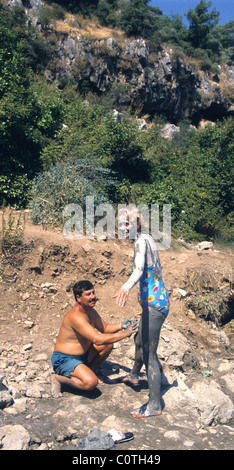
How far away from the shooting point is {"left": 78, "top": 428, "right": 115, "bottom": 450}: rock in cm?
266

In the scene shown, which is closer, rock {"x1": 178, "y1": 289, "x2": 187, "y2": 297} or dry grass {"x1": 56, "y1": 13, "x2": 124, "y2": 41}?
rock {"x1": 178, "y1": 289, "x2": 187, "y2": 297}

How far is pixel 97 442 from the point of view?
2.67m

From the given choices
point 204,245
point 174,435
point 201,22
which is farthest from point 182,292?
point 201,22

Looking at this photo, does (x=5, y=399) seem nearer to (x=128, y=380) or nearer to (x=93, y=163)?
(x=128, y=380)

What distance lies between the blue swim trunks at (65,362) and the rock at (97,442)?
72 centimetres

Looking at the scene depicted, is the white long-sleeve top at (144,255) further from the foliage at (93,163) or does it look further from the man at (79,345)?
the foliage at (93,163)

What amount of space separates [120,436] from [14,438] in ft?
2.50

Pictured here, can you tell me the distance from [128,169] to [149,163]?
2.06 feet

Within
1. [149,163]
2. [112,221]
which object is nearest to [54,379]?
[112,221]

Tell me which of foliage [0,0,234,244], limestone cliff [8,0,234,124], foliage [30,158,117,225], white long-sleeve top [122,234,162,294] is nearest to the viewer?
white long-sleeve top [122,234,162,294]

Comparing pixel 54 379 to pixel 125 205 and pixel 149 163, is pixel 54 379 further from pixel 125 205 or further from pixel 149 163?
pixel 149 163

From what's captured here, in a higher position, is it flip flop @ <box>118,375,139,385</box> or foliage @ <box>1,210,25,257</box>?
foliage @ <box>1,210,25,257</box>

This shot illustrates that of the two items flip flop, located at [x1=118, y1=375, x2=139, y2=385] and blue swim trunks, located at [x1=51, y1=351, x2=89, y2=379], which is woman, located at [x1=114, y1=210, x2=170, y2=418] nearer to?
flip flop, located at [x1=118, y1=375, x2=139, y2=385]

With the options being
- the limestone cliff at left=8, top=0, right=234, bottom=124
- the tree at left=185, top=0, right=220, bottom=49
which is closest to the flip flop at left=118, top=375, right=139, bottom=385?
the limestone cliff at left=8, top=0, right=234, bottom=124
